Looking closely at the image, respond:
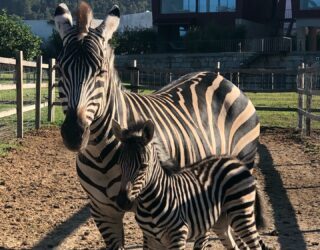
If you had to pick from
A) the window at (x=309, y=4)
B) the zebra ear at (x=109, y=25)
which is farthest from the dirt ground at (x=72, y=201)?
the window at (x=309, y=4)

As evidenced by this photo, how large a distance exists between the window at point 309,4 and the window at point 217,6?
18.5ft

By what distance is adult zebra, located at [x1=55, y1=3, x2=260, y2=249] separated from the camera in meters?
3.98

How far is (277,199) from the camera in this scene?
27.1 ft

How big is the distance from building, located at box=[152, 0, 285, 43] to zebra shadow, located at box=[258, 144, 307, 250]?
124 feet

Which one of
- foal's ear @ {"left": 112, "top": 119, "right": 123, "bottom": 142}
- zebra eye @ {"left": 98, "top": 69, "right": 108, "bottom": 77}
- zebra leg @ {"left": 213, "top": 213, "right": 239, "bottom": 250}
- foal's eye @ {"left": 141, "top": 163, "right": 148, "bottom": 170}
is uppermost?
zebra eye @ {"left": 98, "top": 69, "right": 108, "bottom": 77}

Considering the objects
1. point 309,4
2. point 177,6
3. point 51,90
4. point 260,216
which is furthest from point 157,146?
point 177,6

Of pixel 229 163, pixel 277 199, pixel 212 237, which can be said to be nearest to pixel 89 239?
pixel 212 237

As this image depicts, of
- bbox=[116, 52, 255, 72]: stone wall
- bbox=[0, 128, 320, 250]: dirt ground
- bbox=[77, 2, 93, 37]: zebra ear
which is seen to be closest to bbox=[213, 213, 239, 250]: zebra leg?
bbox=[0, 128, 320, 250]: dirt ground

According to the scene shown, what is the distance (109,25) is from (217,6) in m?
45.7

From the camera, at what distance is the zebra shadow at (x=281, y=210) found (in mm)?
6223

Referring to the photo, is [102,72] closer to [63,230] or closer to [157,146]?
[157,146]

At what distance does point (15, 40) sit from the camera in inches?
1508

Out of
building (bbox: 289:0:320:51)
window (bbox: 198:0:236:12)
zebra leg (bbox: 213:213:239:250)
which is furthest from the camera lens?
window (bbox: 198:0:236:12)

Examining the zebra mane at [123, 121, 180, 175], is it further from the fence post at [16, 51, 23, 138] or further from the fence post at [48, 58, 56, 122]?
the fence post at [48, 58, 56, 122]
